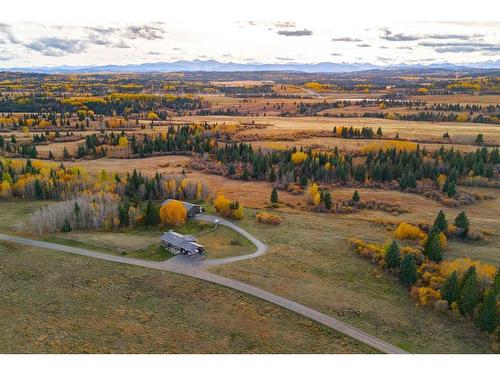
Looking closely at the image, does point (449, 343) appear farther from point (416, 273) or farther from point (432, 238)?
point (432, 238)

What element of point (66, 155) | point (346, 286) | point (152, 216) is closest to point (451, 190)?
point (346, 286)

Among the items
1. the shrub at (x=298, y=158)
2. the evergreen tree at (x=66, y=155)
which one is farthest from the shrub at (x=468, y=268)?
the evergreen tree at (x=66, y=155)

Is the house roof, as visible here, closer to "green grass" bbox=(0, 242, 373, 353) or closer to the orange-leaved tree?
"green grass" bbox=(0, 242, 373, 353)

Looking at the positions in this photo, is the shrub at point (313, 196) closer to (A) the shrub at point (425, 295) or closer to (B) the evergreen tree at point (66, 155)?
(A) the shrub at point (425, 295)

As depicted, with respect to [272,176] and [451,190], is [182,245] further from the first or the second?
[451,190]

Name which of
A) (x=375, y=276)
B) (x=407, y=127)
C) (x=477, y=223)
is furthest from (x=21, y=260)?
(x=407, y=127)
